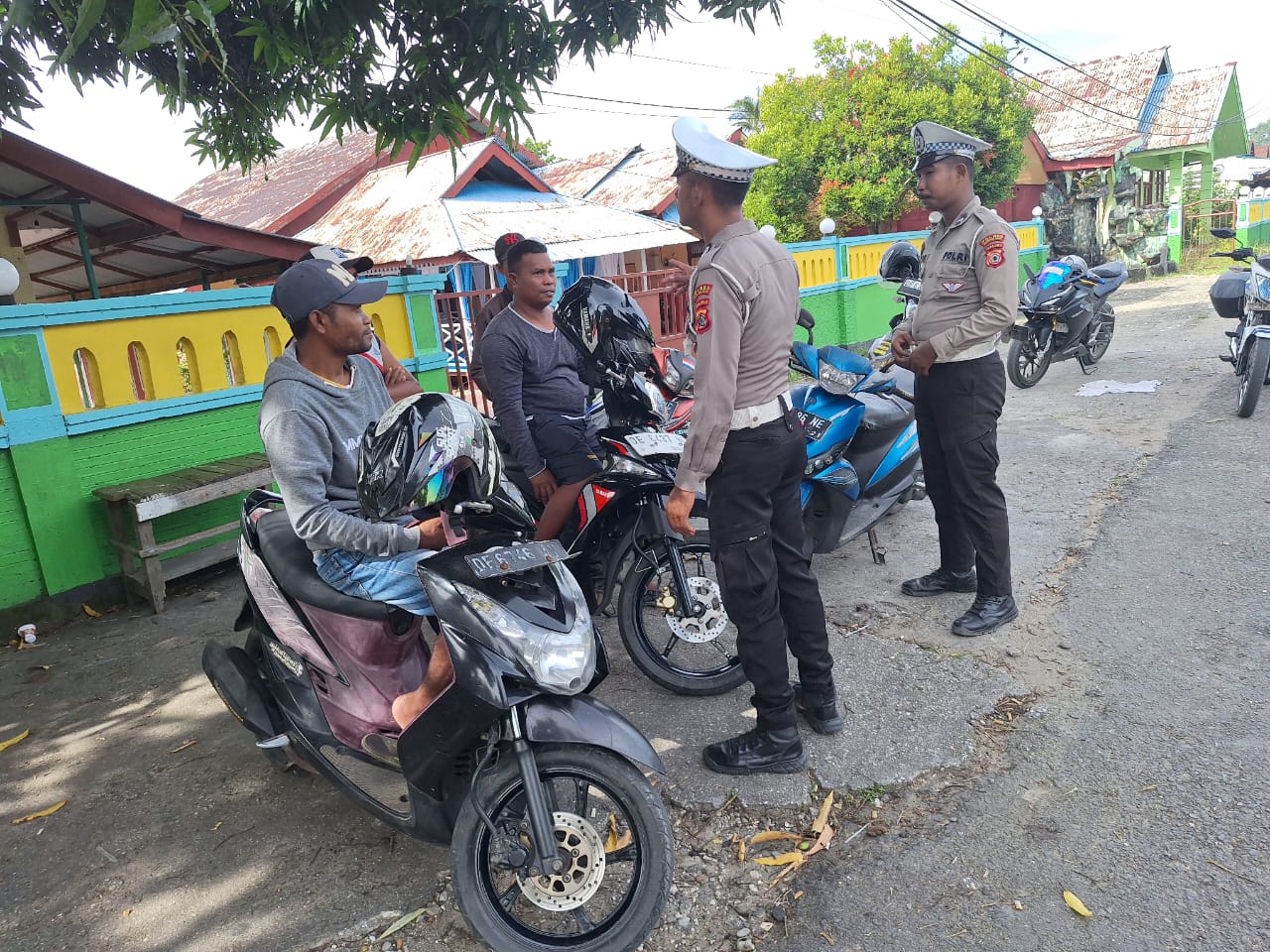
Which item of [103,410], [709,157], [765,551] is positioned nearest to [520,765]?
[765,551]

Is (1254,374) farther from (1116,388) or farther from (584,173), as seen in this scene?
(584,173)

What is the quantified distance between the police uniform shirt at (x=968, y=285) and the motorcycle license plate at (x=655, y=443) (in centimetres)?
116

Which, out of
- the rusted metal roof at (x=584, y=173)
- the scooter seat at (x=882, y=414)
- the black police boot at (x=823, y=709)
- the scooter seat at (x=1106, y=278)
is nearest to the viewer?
the black police boot at (x=823, y=709)

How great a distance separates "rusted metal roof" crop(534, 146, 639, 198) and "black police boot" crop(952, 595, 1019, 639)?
1678cm

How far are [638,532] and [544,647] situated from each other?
125 cm

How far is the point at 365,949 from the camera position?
2164mm

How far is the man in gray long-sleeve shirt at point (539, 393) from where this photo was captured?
357 centimetres

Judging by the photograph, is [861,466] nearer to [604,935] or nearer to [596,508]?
[596,508]

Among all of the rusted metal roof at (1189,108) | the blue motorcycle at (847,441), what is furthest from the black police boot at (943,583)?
the rusted metal roof at (1189,108)

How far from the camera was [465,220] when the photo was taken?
12.4 m

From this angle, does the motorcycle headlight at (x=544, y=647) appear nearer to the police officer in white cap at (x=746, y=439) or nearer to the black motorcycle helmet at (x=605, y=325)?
the police officer in white cap at (x=746, y=439)

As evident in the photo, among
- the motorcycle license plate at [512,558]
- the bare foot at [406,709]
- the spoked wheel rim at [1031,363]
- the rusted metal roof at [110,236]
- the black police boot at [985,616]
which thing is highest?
the rusted metal roof at [110,236]

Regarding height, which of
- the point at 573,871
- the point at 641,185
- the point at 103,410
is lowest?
the point at 573,871

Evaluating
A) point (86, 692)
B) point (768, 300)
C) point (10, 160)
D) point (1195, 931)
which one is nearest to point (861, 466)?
point (768, 300)
